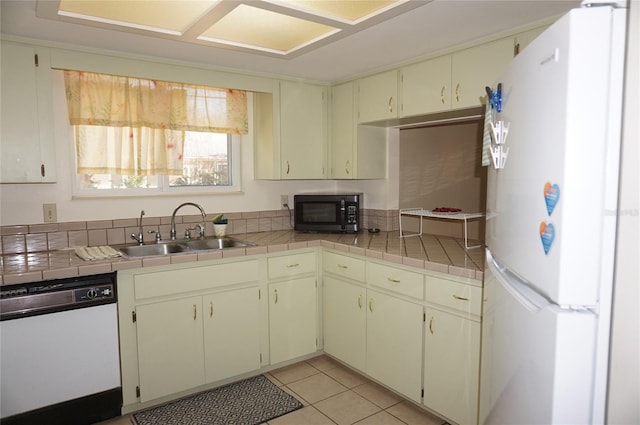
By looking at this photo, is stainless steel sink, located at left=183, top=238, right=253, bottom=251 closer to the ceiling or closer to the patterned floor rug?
the patterned floor rug

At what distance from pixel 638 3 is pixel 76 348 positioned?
2561 mm

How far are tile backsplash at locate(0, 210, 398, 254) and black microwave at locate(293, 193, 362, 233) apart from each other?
245mm

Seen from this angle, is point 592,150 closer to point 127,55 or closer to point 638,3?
point 638,3

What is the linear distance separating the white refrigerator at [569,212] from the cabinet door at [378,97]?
178 cm

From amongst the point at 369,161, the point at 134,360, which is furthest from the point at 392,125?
the point at 134,360

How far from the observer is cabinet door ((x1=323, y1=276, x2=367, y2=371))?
277 cm

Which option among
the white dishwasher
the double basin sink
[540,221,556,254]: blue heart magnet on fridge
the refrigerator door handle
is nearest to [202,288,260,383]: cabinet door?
the double basin sink

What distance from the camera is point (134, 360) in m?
2.39

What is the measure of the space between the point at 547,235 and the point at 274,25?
1.87m

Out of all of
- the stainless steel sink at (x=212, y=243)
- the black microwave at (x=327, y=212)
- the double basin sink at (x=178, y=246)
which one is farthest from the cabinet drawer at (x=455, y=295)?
the stainless steel sink at (x=212, y=243)

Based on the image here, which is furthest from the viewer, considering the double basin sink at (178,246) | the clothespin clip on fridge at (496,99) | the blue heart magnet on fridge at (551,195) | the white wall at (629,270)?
the double basin sink at (178,246)

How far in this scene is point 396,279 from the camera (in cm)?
247

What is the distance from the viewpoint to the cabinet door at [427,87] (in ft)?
8.45

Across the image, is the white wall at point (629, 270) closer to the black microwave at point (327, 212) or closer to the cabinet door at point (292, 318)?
the cabinet door at point (292, 318)
